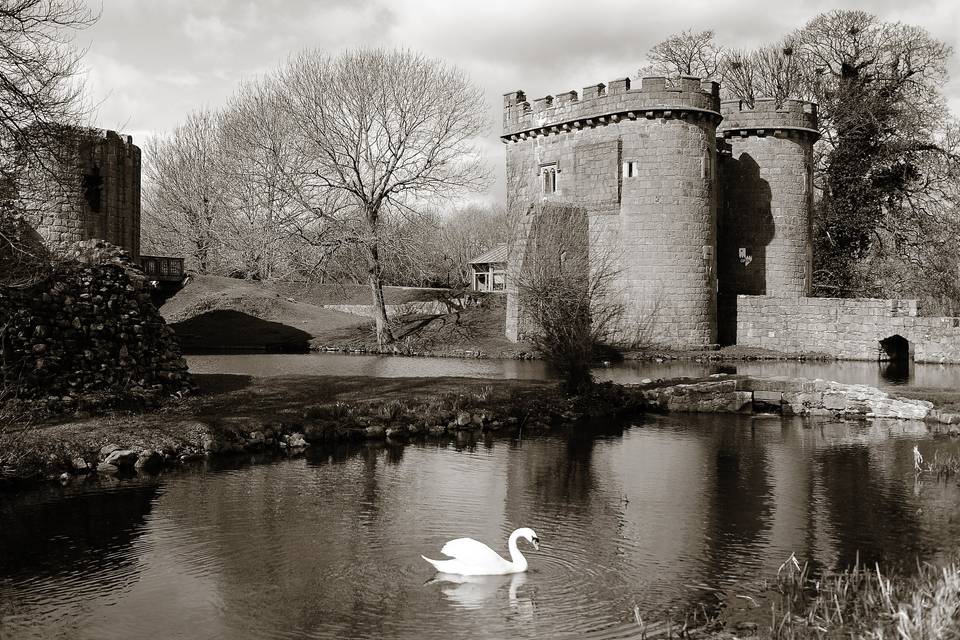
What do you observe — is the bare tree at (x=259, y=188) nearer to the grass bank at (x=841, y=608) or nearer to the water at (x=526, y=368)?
the water at (x=526, y=368)

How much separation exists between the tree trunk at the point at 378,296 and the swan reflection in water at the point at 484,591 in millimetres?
29310

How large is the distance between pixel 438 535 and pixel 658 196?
27785 mm

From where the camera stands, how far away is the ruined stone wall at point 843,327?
35.9m

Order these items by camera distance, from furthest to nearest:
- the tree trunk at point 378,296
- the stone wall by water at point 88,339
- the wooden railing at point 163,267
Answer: the wooden railing at point 163,267 → the tree trunk at point 378,296 → the stone wall by water at point 88,339

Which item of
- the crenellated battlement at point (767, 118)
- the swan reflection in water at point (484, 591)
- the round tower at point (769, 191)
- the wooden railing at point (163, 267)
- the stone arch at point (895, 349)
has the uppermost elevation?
the crenellated battlement at point (767, 118)

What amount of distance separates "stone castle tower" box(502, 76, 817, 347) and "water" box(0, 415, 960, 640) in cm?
2021

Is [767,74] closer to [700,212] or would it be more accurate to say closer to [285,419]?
[700,212]

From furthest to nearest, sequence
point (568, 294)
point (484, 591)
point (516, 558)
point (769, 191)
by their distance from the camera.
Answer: point (769, 191) < point (568, 294) < point (516, 558) < point (484, 591)

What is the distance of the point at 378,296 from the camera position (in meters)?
39.8

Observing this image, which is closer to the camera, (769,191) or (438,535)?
(438,535)

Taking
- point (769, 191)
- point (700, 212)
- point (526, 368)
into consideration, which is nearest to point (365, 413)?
point (526, 368)

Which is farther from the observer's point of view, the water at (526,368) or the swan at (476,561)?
the water at (526,368)

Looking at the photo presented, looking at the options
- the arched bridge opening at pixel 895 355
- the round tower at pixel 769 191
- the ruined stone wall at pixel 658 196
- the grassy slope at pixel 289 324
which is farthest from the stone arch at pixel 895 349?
the grassy slope at pixel 289 324

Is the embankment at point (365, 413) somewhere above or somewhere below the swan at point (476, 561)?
above
